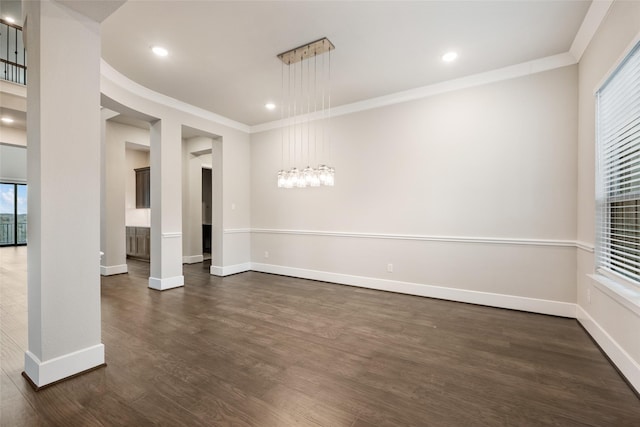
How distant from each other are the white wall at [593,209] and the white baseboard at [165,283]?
5.17 m

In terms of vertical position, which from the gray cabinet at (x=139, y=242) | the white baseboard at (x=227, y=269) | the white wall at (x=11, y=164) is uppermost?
the white wall at (x=11, y=164)

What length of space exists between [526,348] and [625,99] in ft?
7.10

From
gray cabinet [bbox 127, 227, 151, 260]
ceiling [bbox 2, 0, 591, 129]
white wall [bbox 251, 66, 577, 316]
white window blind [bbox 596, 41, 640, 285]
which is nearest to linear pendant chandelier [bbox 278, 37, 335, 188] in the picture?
ceiling [bbox 2, 0, 591, 129]

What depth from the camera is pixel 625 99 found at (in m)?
2.12

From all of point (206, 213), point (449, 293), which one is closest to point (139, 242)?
point (206, 213)

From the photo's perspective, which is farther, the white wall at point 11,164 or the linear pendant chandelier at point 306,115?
the white wall at point 11,164

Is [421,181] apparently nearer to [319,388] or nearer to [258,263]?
[319,388]

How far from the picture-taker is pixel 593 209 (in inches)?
106

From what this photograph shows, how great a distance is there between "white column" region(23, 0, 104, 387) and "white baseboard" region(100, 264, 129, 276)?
386 cm

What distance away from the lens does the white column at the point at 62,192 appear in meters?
1.91

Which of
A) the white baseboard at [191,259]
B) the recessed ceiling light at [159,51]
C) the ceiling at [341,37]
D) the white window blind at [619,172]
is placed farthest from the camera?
the white baseboard at [191,259]

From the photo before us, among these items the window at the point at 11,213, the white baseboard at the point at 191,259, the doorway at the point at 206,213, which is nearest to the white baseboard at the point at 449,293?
the white baseboard at the point at 191,259

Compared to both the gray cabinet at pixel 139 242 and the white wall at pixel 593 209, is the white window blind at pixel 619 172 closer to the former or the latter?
the white wall at pixel 593 209

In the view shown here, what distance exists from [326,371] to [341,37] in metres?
3.10
